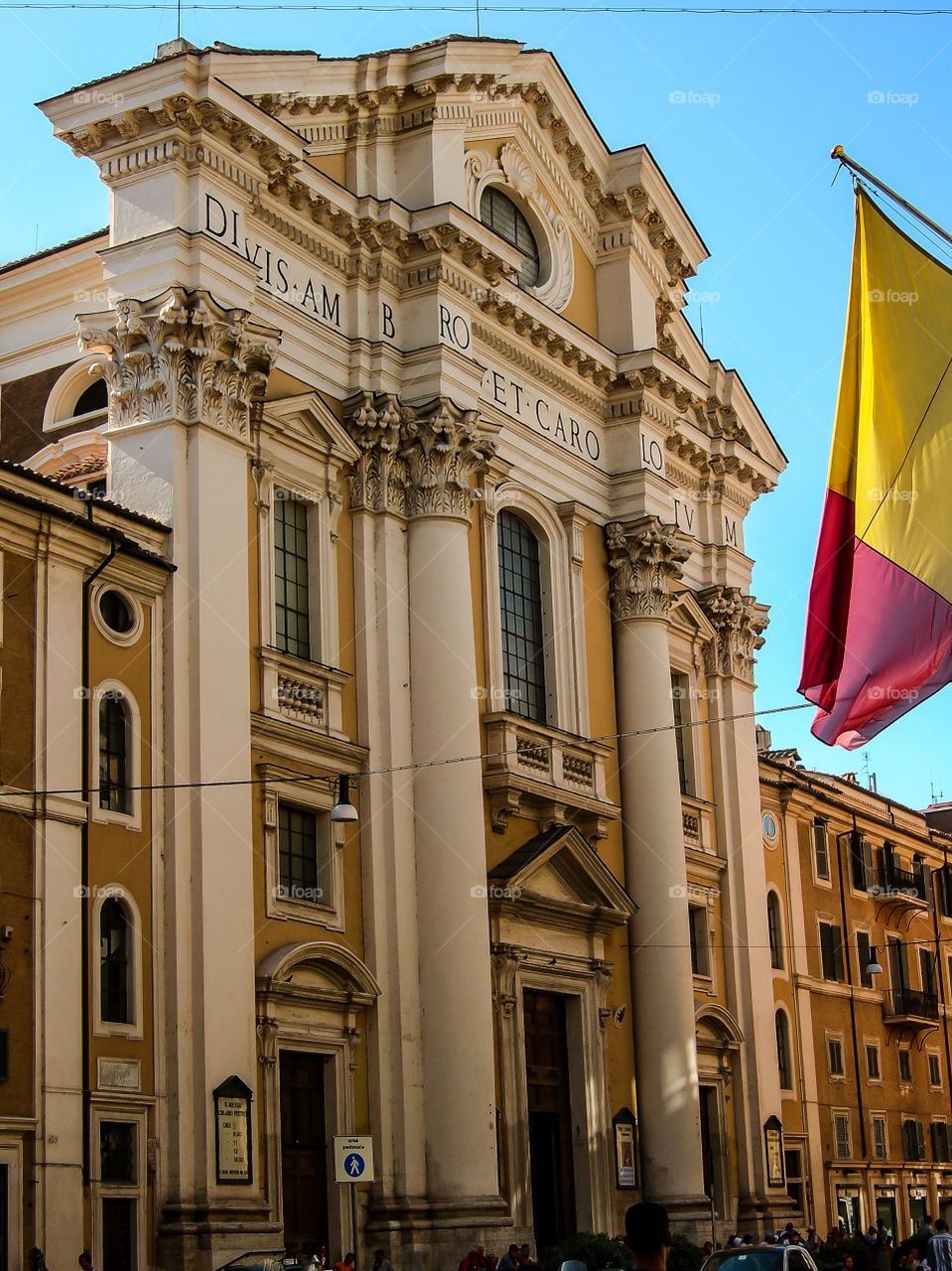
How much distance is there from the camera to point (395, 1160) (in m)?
27.8

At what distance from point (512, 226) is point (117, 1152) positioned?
1916 cm

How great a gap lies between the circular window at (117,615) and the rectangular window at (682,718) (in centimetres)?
1637

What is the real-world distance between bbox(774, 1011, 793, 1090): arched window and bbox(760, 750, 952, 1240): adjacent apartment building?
4 centimetres

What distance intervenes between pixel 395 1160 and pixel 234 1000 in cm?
449

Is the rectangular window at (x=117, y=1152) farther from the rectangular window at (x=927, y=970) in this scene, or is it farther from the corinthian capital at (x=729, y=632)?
the rectangular window at (x=927, y=970)

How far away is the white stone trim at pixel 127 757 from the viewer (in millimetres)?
23500

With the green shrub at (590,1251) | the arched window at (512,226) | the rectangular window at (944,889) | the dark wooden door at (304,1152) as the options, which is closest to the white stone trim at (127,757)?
the dark wooden door at (304,1152)

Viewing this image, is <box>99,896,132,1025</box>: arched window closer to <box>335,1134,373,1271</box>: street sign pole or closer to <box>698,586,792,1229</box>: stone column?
<box>335,1134,373,1271</box>: street sign pole

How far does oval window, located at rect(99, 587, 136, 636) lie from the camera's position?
80.4ft

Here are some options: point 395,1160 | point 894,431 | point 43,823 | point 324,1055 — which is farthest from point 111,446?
point 894,431

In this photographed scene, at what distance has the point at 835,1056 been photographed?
45688mm

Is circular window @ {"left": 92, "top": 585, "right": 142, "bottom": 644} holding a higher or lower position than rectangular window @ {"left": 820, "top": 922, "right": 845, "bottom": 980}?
higher

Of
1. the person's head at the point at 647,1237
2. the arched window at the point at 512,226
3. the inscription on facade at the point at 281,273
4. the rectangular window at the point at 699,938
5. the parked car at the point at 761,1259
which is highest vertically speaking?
the arched window at the point at 512,226

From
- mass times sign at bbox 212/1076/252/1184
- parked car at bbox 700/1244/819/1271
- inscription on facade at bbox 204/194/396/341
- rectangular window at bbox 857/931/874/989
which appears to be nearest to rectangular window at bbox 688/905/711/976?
rectangular window at bbox 857/931/874/989
